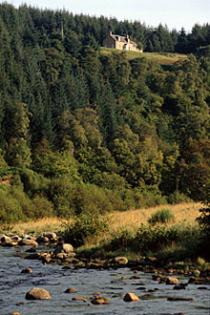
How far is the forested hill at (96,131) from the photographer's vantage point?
7806 cm

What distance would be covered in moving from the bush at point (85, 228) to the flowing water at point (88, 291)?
19.9 ft

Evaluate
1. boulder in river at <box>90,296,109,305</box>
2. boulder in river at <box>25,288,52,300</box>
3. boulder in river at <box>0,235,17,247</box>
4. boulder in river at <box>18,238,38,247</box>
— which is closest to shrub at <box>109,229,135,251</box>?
boulder in river at <box>18,238,38,247</box>

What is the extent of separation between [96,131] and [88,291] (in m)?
95.3

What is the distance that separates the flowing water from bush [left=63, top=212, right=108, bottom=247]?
6075 mm

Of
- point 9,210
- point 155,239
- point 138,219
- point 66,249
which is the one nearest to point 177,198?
point 9,210

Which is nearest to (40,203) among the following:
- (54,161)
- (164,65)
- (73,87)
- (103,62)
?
(54,161)

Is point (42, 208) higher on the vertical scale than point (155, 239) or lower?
lower

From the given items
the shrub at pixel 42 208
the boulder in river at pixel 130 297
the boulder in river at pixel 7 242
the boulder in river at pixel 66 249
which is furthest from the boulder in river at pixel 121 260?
the shrub at pixel 42 208

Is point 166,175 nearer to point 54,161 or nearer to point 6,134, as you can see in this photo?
point 54,161

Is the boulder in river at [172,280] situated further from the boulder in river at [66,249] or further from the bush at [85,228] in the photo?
the bush at [85,228]

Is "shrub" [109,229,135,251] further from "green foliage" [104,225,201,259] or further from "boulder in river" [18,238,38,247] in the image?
"boulder in river" [18,238,38,247]

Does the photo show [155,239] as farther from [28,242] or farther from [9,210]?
[9,210]

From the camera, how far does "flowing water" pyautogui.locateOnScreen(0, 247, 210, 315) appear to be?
20.3 metres

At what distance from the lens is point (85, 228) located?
3784 cm
